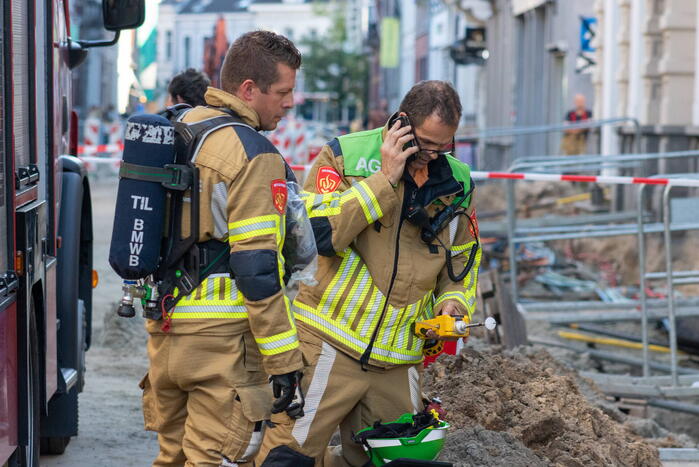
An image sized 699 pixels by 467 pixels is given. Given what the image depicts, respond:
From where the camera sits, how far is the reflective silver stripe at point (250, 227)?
3791 millimetres

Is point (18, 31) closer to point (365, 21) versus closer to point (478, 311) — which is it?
point (478, 311)

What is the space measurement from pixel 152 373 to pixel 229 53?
1017 mm

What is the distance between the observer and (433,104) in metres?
4.35

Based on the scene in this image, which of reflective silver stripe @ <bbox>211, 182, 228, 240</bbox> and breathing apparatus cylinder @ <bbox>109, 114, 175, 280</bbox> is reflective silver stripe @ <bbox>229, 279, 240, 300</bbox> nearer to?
reflective silver stripe @ <bbox>211, 182, 228, 240</bbox>

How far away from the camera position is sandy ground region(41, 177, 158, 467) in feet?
22.5

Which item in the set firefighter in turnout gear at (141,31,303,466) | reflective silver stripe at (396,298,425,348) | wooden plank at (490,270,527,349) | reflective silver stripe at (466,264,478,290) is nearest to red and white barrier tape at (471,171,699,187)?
wooden plank at (490,270,527,349)

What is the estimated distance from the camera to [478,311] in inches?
358

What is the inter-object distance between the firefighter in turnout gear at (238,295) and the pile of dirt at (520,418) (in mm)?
1299

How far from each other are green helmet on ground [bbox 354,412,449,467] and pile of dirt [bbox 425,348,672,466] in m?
0.57

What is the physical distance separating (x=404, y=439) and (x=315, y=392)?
369mm

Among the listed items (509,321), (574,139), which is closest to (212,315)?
(509,321)

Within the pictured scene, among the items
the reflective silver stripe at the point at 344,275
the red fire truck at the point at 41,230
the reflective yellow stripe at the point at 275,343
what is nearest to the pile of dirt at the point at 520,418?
the reflective silver stripe at the point at 344,275

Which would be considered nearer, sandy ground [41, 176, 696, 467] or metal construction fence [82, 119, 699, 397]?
sandy ground [41, 176, 696, 467]

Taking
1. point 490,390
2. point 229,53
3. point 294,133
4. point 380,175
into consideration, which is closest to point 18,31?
point 229,53
